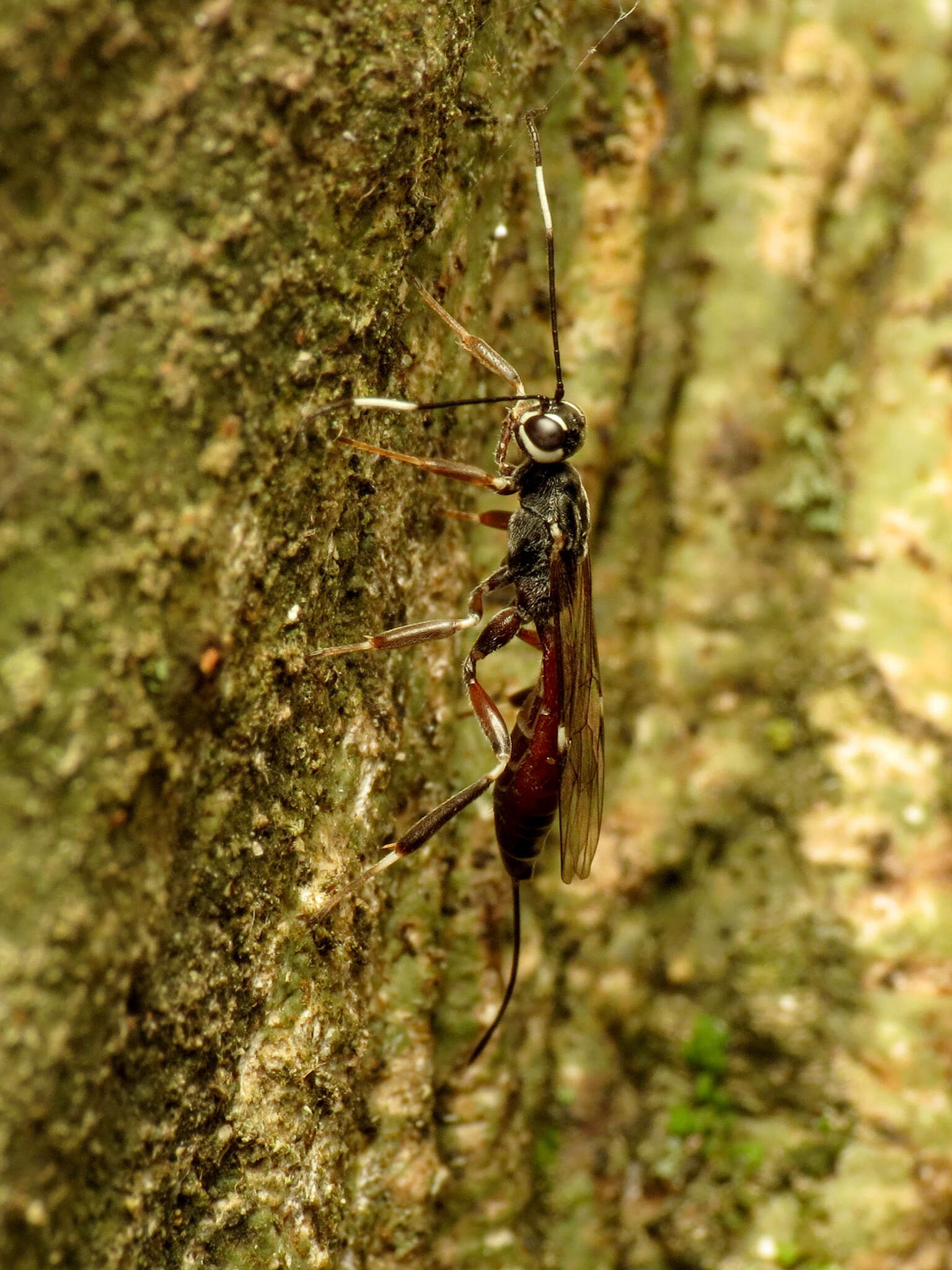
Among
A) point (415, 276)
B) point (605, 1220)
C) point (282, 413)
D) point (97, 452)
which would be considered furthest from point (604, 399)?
point (605, 1220)

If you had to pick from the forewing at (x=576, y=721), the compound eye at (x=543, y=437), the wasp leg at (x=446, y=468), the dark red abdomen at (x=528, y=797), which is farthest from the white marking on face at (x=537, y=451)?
the dark red abdomen at (x=528, y=797)

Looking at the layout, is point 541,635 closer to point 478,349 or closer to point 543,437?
point 543,437

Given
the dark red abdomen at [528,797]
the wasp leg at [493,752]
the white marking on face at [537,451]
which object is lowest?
the dark red abdomen at [528,797]

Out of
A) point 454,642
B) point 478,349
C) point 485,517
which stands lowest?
point 454,642

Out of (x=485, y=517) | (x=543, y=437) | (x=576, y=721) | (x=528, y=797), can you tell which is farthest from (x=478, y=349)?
(x=528, y=797)

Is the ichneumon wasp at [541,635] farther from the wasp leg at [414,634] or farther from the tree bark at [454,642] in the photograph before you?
the tree bark at [454,642]

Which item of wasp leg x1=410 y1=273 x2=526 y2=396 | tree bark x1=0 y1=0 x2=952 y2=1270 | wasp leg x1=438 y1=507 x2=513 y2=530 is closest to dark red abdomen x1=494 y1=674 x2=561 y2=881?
tree bark x1=0 y1=0 x2=952 y2=1270

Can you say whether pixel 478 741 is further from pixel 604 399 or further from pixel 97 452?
pixel 97 452
